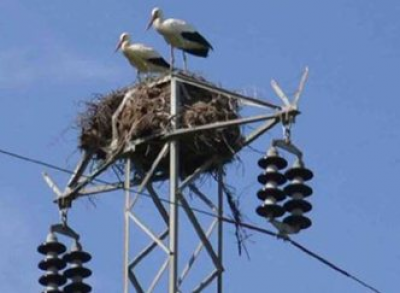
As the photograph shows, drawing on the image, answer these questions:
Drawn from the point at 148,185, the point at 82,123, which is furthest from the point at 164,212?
the point at 82,123

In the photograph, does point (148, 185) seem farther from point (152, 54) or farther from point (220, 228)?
point (152, 54)

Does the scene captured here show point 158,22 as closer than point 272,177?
No

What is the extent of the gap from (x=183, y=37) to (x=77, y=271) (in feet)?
16.3

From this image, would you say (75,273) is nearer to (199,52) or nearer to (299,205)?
(299,205)

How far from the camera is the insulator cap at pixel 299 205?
28891 mm

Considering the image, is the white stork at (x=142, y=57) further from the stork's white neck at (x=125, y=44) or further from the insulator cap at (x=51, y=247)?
the insulator cap at (x=51, y=247)

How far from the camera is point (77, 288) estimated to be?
3025 centimetres

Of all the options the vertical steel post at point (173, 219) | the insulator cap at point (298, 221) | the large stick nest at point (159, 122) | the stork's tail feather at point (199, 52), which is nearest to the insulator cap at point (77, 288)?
the vertical steel post at point (173, 219)

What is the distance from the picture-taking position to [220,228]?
1193 inches

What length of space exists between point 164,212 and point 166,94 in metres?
2.18

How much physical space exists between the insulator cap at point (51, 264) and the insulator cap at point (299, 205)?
9.92ft

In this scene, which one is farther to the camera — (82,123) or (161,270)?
(82,123)

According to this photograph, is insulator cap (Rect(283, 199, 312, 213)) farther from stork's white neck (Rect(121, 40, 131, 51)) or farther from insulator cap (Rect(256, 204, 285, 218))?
stork's white neck (Rect(121, 40, 131, 51))

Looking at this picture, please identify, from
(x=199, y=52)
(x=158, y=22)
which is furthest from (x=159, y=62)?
(x=158, y=22)
